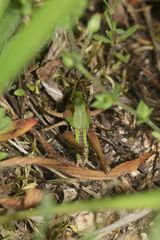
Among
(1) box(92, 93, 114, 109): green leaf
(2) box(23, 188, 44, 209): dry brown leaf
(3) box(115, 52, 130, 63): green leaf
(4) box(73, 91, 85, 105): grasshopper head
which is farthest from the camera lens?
(3) box(115, 52, 130, 63): green leaf

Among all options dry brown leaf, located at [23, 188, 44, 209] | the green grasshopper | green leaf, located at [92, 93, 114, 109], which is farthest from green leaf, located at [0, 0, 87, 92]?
the green grasshopper

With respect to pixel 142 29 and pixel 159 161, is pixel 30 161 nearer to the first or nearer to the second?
pixel 159 161

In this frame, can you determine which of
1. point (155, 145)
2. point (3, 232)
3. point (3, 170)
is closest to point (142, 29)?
point (155, 145)

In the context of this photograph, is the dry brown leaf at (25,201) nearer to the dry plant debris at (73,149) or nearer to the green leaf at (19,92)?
the dry plant debris at (73,149)

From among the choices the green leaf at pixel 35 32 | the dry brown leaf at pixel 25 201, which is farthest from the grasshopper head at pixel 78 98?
the green leaf at pixel 35 32

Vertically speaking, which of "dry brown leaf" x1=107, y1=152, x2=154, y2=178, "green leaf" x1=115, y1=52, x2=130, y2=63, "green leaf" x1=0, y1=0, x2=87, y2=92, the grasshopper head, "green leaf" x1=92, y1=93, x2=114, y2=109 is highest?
"green leaf" x1=0, y1=0, x2=87, y2=92

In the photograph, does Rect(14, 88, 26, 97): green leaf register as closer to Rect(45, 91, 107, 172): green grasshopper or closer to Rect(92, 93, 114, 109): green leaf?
Rect(45, 91, 107, 172): green grasshopper
